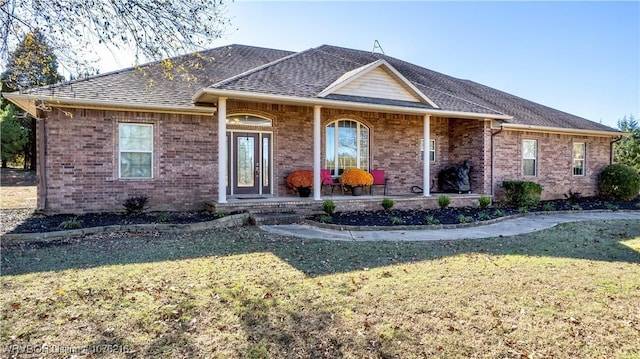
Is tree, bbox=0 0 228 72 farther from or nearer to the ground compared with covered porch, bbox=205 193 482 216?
farther from the ground

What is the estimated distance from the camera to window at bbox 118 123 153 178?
10570 mm

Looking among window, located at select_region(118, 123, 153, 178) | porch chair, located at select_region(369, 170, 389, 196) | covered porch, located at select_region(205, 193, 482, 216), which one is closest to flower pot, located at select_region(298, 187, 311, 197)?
covered porch, located at select_region(205, 193, 482, 216)

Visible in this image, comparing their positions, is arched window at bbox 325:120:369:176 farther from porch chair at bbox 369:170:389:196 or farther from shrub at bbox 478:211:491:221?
shrub at bbox 478:211:491:221

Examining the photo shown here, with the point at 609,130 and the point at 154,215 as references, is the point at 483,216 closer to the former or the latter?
the point at 154,215

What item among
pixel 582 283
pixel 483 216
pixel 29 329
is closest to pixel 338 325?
pixel 29 329

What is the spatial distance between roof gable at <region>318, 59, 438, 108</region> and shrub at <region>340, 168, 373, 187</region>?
8.44 ft

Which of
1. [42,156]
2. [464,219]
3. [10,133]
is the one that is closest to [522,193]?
[464,219]

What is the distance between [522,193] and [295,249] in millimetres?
10239

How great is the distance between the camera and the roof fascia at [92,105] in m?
9.04

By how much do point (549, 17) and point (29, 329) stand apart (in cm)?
1741

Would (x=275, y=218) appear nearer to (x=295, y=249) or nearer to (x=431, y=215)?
(x=295, y=249)

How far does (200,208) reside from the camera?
11289mm

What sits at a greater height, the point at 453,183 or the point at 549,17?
the point at 549,17

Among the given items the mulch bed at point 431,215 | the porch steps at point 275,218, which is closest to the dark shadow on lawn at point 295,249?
the porch steps at point 275,218
